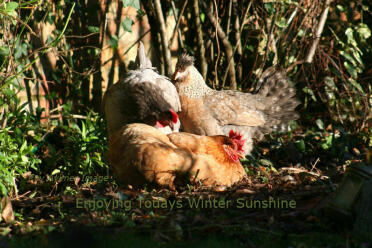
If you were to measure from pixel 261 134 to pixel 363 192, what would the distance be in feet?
10.5

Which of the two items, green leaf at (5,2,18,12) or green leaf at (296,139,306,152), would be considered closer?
green leaf at (5,2,18,12)

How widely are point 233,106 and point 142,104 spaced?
153cm

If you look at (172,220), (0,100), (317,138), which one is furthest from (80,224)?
(317,138)

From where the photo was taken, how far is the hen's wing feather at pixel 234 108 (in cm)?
599

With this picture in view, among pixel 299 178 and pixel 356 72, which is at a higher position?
pixel 356 72

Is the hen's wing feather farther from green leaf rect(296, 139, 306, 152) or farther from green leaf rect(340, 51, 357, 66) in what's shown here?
green leaf rect(340, 51, 357, 66)

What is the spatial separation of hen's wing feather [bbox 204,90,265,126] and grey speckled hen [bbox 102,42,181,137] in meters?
0.80

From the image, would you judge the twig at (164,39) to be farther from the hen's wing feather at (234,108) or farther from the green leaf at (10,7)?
the green leaf at (10,7)

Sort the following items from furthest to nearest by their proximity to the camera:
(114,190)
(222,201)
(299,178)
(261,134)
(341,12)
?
(341,12) < (261,134) < (299,178) < (114,190) < (222,201)

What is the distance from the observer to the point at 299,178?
456 cm

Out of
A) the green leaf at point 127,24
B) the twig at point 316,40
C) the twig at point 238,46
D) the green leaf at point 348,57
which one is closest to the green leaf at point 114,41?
the green leaf at point 127,24

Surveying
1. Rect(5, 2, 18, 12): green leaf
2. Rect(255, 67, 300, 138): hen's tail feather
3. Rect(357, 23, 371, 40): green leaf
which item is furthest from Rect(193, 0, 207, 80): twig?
Rect(5, 2, 18, 12): green leaf

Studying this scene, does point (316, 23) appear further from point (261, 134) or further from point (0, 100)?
point (0, 100)

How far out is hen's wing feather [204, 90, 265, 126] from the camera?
5988 mm
